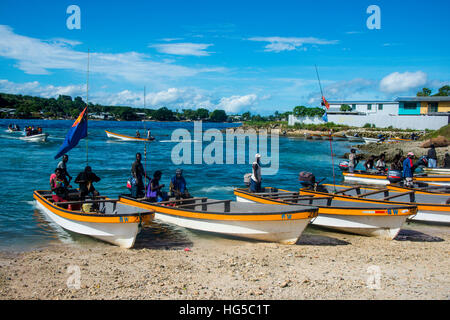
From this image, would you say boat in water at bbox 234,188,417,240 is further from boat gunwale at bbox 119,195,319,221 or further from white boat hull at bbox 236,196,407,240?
boat gunwale at bbox 119,195,319,221

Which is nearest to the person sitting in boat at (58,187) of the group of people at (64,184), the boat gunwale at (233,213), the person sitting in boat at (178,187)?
the group of people at (64,184)

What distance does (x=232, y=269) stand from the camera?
9602 mm

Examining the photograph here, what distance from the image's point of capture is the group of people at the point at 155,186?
45.7 ft

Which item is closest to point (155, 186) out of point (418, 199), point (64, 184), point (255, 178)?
point (64, 184)

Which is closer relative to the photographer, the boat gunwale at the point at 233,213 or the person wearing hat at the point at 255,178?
the boat gunwale at the point at 233,213

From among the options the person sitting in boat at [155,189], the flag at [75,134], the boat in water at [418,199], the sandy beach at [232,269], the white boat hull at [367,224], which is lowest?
the sandy beach at [232,269]

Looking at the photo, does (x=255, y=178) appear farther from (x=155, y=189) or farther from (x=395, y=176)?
(x=395, y=176)

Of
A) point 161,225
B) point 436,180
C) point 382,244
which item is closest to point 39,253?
point 161,225

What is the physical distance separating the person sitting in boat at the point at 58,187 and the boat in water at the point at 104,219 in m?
0.29

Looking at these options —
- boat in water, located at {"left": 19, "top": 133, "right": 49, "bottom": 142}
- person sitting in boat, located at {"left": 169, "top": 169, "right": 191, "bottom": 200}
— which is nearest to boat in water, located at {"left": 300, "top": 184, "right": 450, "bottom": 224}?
person sitting in boat, located at {"left": 169, "top": 169, "right": 191, "bottom": 200}

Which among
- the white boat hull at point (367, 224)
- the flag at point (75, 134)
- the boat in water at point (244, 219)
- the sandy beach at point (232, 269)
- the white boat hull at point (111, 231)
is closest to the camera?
the sandy beach at point (232, 269)

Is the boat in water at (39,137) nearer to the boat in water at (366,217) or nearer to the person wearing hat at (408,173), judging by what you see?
the boat in water at (366,217)
